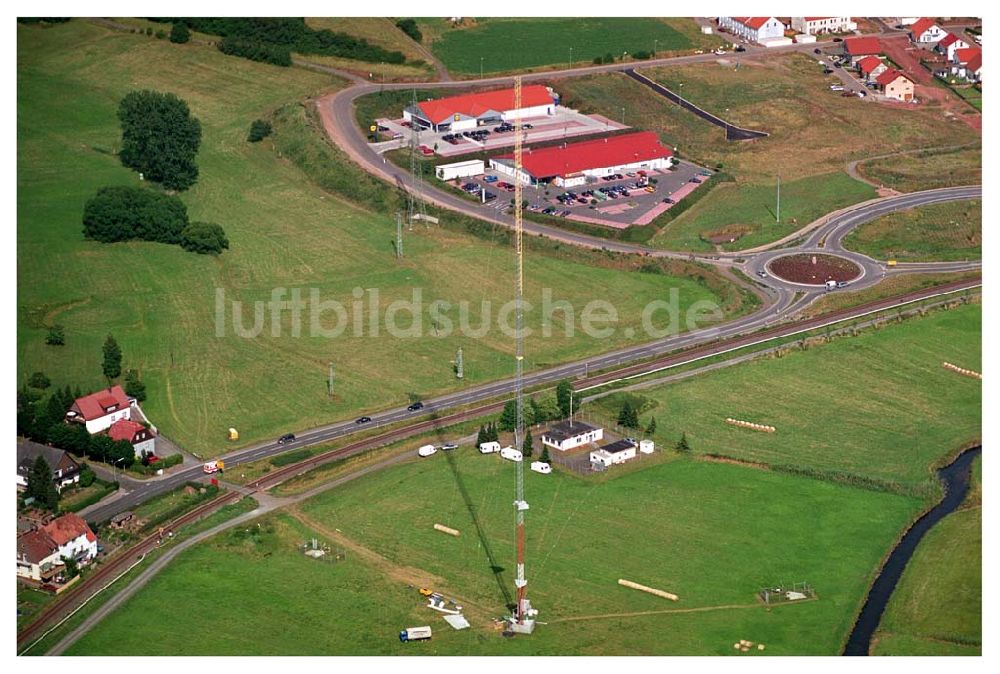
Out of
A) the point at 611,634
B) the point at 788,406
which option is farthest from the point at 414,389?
the point at 611,634

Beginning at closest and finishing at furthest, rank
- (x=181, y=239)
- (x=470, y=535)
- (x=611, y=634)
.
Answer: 1. (x=611, y=634)
2. (x=470, y=535)
3. (x=181, y=239)

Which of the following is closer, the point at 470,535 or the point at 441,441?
the point at 470,535

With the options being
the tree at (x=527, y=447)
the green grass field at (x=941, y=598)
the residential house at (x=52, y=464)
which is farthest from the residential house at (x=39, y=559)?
the green grass field at (x=941, y=598)

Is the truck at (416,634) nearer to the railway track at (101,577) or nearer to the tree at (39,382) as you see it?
the railway track at (101,577)

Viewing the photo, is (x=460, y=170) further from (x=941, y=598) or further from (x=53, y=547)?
(x=941, y=598)

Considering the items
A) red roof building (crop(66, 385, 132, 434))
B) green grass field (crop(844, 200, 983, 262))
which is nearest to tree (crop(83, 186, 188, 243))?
red roof building (crop(66, 385, 132, 434))

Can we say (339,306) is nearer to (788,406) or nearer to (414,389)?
(414,389)
